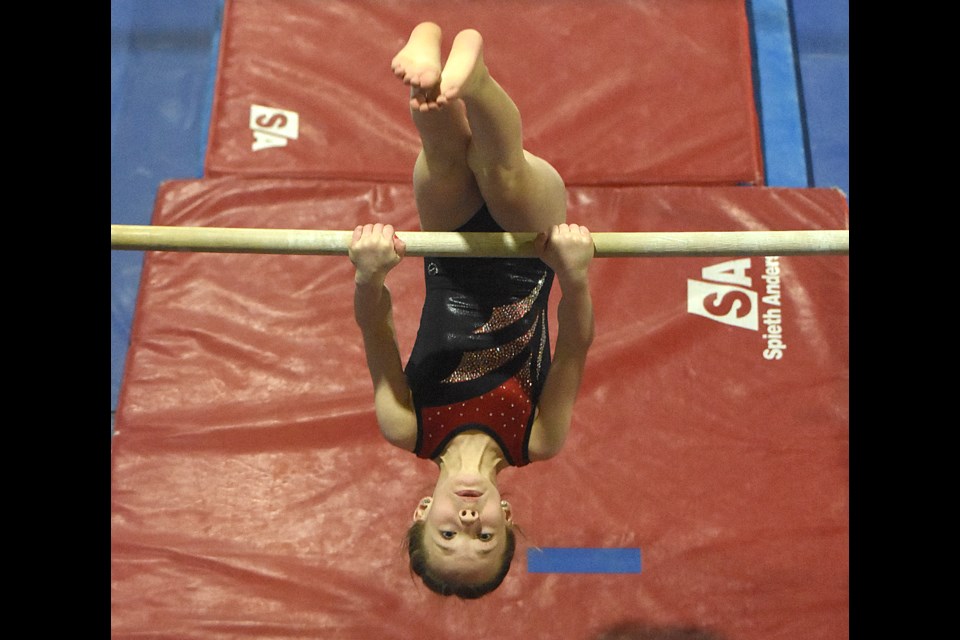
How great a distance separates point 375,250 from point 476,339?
1.18 feet

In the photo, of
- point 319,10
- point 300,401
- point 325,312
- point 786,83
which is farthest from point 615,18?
point 300,401

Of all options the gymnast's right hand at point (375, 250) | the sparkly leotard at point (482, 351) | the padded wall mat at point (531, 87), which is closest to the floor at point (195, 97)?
the padded wall mat at point (531, 87)

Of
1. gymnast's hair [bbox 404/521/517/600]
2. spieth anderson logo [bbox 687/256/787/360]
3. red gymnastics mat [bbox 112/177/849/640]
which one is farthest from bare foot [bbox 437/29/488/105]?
spieth anderson logo [bbox 687/256/787/360]

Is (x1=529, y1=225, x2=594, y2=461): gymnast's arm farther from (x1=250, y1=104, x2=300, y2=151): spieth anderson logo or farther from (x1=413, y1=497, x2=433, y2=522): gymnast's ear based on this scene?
Answer: (x1=250, y1=104, x2=300, y2=151): spieth anderson logo

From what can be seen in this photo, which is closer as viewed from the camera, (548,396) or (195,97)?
(548,396)

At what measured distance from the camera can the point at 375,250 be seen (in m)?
1.89

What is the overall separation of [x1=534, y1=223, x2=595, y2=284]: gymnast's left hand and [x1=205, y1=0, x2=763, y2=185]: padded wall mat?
157 centimetres

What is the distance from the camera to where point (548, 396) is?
81.3 inches

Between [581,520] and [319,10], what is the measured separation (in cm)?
224

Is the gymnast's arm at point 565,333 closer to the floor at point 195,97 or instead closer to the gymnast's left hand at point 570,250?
the gymnast's left hand at point 570,250

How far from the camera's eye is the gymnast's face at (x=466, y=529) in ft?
6.49

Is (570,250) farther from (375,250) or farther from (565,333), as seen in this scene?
(375,250)

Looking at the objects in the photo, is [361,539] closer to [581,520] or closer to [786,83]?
[581,520]

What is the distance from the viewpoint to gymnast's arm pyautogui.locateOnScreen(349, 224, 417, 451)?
1896 millimetres
